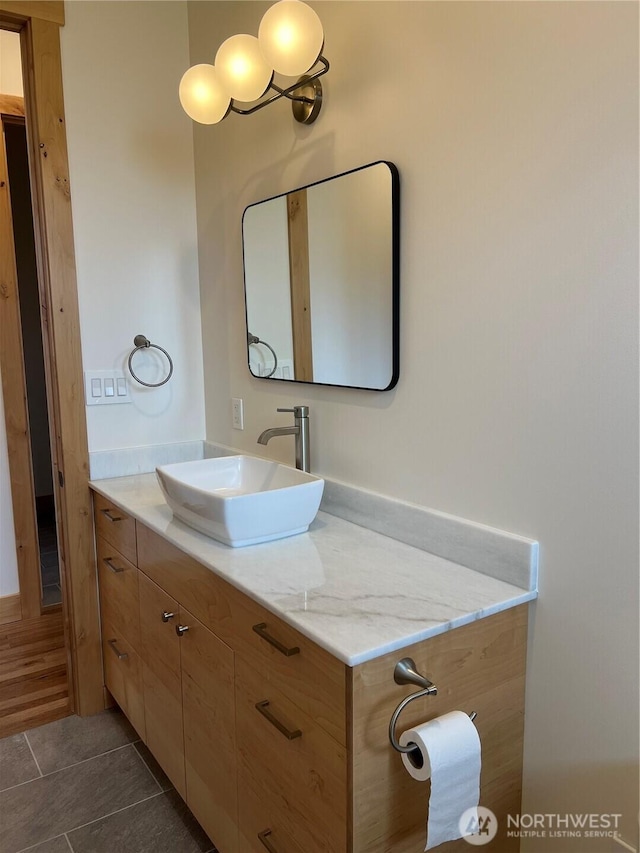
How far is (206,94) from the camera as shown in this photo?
5.87 feet

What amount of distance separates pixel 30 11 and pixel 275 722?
2194 mm

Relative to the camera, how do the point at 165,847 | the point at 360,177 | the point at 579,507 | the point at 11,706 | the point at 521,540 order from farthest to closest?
the point at 11,706 < the point at 165,847 < the point at 360,177 < the point at 521,540 < the point at 579,507

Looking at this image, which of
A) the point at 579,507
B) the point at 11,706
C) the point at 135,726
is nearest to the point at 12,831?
the point at 135,726

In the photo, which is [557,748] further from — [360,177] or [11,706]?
[11,706]

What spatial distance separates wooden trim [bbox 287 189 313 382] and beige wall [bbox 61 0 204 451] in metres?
0.67

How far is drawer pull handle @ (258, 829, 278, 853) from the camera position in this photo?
1.32 meters

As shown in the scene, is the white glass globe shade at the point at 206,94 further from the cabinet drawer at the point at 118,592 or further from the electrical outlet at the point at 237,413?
the cabinet drawer at the point at 118,592

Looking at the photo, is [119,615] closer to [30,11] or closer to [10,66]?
[30,11]

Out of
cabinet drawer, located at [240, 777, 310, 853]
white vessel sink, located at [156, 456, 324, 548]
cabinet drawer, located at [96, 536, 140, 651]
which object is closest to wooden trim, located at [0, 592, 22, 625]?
cabinet drawer, located at [96, 536, 140, 651]

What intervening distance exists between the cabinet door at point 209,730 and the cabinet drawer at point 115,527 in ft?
1.31

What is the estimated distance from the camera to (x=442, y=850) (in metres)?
1.26

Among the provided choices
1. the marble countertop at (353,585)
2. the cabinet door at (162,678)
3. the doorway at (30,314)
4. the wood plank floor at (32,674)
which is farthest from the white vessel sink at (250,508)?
the doorway at (30,314)

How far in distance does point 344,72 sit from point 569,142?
2.46ft

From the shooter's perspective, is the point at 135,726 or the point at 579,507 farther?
the point at 135,726
